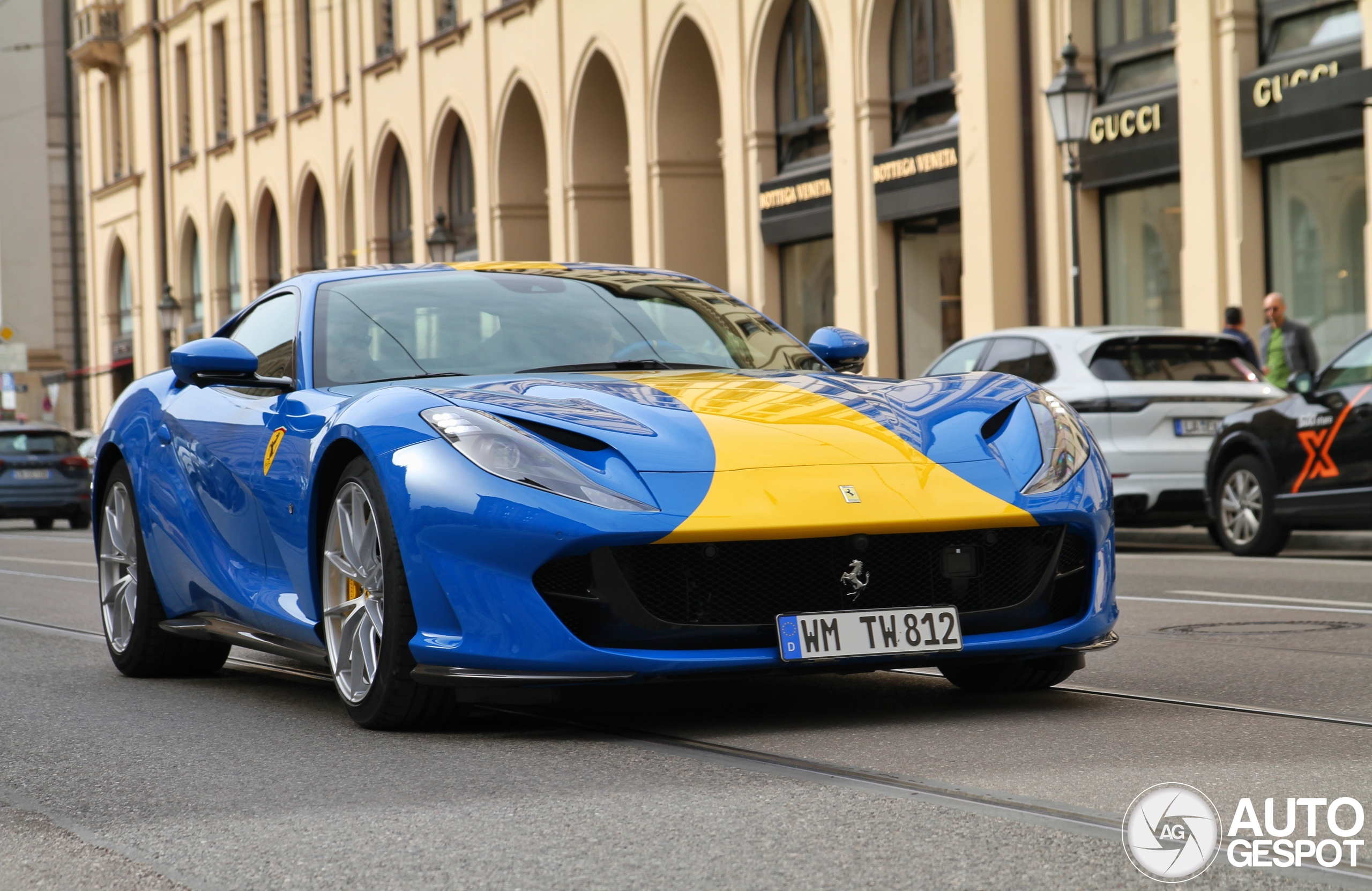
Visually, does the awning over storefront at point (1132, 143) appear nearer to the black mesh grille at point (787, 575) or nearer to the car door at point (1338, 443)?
the car door at point (1338, 443)

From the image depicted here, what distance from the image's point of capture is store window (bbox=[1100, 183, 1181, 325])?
847 inches

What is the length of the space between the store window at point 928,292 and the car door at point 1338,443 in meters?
12.6

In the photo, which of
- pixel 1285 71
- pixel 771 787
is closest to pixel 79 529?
pixel 1285 71

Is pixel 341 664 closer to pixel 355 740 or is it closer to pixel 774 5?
pixel 355 740

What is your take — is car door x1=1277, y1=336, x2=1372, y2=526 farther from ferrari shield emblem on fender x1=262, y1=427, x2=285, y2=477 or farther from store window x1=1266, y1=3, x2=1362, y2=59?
ferrari shield emblem on fender x1=262, y1=427, x2=285, y2=477

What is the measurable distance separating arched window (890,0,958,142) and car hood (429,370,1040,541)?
759 inches

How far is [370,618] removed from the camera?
17.6 feet

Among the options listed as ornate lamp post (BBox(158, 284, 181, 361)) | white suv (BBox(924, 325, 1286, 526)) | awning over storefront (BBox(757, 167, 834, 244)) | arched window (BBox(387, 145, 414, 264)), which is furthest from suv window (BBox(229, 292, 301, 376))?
ornate lamp post (BBox(158, 284, 181, 361))

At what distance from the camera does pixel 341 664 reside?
5547mm

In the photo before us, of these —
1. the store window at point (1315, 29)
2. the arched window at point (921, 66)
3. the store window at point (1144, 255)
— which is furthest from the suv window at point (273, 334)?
the arched window at point (921, 66)

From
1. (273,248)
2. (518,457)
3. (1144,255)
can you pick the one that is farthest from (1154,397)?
(273,248)

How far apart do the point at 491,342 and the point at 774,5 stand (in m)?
22.4

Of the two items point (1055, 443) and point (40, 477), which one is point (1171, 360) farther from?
point (40, 477)

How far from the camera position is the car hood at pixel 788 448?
4965 millimetres
